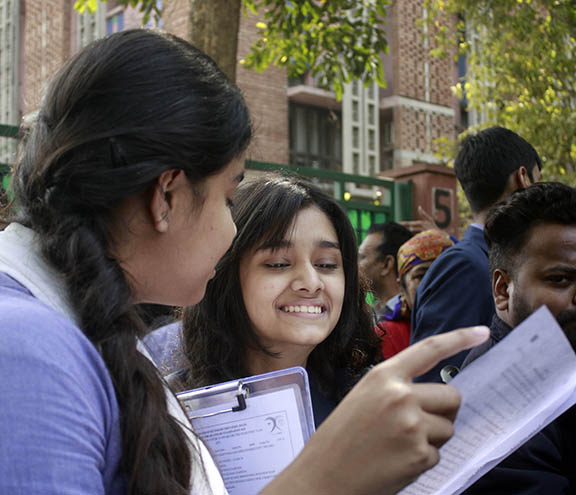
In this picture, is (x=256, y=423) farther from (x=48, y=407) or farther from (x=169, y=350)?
(x=169, y=350)

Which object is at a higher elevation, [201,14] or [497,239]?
[201,14]

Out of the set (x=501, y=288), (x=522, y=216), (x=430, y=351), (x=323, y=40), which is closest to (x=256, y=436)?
(x=430, y=351)

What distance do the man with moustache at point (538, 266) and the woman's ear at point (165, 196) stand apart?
1.12 m

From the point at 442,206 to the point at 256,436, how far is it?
5311 millimetres

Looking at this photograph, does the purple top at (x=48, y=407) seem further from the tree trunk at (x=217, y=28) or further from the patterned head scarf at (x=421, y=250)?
the tree trunk at (x=217, y=28)

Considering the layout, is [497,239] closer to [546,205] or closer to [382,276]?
[546,205]

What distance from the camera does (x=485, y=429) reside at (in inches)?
40.6

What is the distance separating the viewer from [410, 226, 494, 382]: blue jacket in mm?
2846

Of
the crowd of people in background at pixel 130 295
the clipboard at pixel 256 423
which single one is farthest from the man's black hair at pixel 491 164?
Answer: the crowd of people in background at pixel 130 295

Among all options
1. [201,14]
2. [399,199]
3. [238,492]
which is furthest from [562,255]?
[399,199]

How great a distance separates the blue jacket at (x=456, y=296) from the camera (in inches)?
112

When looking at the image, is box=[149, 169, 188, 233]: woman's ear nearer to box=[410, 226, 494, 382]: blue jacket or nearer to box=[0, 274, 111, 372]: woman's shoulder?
box=[0, 274, 111, 372]: woman's shoulder

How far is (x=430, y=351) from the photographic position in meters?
0.89

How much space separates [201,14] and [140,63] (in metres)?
4.27
